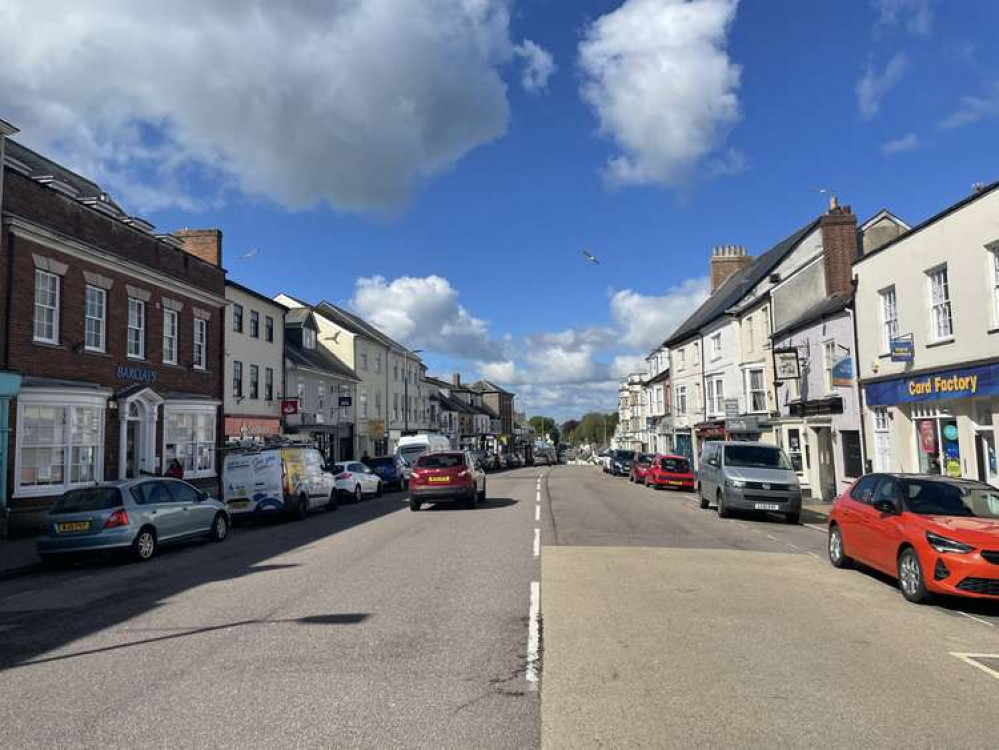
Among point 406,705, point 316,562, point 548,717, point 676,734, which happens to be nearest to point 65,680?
point 406,705

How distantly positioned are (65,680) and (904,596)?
8774mm

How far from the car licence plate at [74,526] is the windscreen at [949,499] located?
12.3 meters

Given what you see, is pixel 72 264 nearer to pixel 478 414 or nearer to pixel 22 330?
pixel 22 330

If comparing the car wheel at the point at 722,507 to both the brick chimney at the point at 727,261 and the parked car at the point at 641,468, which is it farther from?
the brick chimney at the point at 727,261

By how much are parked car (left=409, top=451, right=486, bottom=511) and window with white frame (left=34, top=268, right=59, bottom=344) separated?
996cm

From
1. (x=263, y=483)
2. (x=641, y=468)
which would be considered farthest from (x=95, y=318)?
(x=641, y=468)

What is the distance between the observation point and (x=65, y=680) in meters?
5.74

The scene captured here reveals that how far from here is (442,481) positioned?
67.9 ft

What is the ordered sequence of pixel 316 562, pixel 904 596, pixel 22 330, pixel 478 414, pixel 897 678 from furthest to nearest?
pixel 478 414 → pixel 22 330 → pixel 316 562 → pixel 904 596 → pixel 897 678

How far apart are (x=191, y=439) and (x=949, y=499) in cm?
2250

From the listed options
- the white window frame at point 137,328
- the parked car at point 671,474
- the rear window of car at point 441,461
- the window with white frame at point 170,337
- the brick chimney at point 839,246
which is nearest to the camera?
the rear window of car at point 441,461

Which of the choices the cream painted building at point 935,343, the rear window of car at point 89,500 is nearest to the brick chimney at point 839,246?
the cream painted building at point 935,343

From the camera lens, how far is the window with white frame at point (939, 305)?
16516 mm

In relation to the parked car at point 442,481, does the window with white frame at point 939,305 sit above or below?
above
